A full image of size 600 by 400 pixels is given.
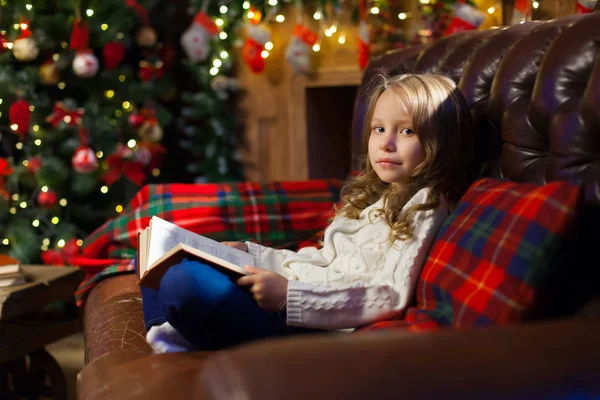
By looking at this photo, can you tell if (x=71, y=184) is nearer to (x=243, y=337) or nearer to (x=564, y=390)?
(x=243, y=337)

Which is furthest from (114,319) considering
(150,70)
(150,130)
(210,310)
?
(150,70)

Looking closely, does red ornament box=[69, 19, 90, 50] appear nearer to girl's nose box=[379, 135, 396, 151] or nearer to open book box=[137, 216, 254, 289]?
open book box=[137, 216, 254, 289]

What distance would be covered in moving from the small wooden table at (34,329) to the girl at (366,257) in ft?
2.03

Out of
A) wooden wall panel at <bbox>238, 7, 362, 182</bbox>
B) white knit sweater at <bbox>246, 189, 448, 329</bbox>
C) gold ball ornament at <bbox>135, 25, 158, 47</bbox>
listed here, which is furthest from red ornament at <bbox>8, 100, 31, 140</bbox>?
white knit sweater at <bbox>246, 189, 448, 329</bbox>

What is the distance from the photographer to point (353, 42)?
3855 millimetres

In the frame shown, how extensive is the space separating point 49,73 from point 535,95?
260 cm

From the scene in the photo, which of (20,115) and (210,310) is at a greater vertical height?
(20,115)

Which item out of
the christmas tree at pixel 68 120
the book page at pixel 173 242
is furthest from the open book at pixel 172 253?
the christmas tree at pixel 68 120

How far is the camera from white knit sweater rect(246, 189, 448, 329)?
1558mm

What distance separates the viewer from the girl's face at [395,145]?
1.73 meters

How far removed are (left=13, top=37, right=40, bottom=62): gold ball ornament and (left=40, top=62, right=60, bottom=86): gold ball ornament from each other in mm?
98

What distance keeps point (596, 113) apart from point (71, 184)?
9.34ft

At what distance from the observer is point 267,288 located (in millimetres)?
1524

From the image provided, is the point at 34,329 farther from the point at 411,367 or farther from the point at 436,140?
the point at 411,367
